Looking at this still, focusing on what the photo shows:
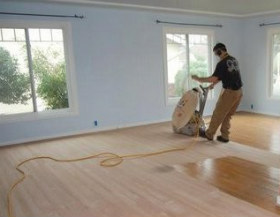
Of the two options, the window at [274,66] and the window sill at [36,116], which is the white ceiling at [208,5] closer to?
the window at [274,66]

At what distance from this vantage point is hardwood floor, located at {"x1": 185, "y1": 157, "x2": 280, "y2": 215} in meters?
2.65

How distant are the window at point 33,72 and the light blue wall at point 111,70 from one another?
9.8 inches

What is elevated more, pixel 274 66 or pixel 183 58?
pixel 183 58

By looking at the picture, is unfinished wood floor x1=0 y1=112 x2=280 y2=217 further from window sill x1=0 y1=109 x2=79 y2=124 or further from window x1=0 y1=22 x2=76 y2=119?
window x1=0 y1=22 x2=76 y2=119

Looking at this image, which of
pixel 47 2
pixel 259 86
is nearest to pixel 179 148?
pixel 47 2

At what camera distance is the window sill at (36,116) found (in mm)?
4902

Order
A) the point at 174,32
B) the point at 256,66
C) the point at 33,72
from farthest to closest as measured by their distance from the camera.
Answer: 1. the point at 256,66
2. the point at 174,32
3. the point at 33,72

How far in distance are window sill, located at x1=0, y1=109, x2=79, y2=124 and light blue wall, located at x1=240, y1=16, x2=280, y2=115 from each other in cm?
445

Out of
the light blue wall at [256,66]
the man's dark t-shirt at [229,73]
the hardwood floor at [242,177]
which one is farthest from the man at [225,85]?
the light blue wall at [256,66]

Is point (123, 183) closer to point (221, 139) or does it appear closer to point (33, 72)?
point (221, 139)

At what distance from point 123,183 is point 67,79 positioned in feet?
9.48

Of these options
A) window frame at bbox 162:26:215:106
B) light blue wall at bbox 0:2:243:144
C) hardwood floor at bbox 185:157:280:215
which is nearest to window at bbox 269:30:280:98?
window frame at bbox 162:26:215:106

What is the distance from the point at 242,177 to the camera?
311cm

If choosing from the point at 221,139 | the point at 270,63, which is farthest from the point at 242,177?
the point at 270,63
